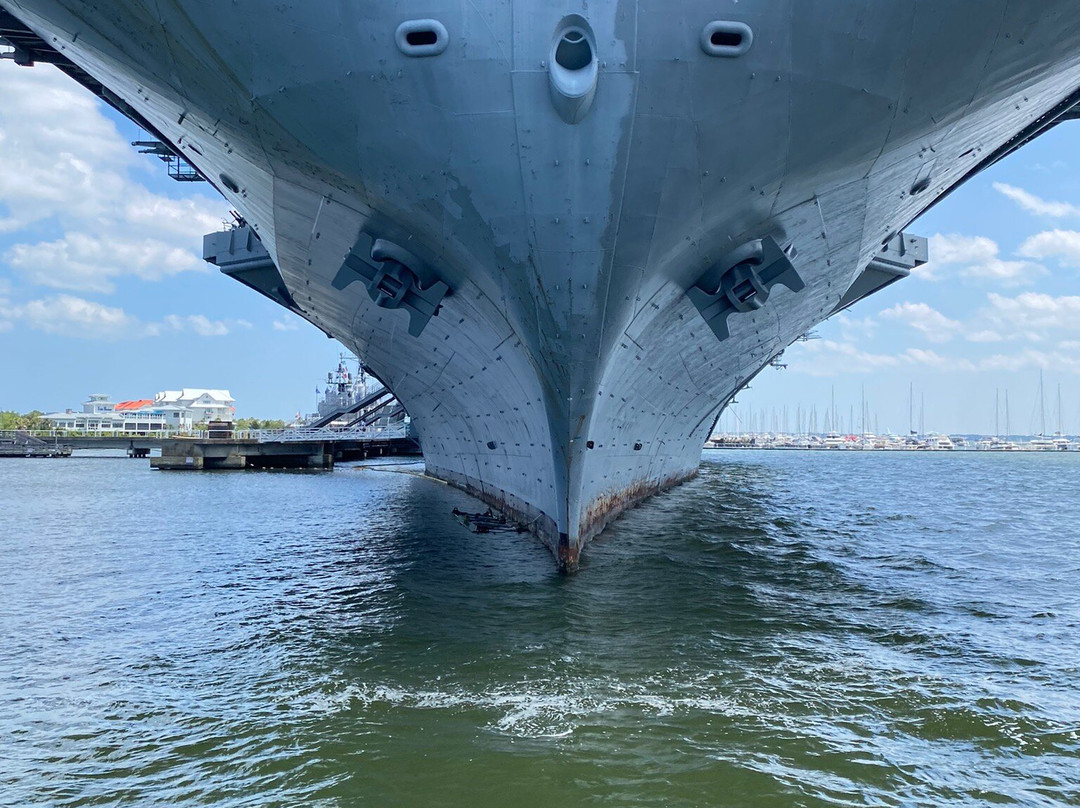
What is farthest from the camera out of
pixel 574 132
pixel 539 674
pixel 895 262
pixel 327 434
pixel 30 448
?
pixel 327 434

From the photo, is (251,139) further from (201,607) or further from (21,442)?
(21,442)

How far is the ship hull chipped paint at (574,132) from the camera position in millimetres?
7230

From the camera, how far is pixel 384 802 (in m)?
4.85

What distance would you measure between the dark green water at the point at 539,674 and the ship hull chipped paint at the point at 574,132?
2.56m

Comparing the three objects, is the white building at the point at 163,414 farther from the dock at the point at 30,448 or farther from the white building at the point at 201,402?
the dock at the point at 30,448

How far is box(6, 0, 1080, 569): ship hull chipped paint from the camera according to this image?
723cm

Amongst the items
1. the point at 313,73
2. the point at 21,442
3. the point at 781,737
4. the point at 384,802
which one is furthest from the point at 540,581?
the point at 21,442

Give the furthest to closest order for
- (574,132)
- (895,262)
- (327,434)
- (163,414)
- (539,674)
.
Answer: (163,414) → (327,434) → (895,262) → (574,132) → (539,674)

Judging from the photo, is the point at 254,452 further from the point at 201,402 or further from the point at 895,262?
the point at 201,402

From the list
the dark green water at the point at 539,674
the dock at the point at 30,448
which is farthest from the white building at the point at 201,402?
the dark green water at the point at 539,674

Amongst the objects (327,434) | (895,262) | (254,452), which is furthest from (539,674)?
(327,434)

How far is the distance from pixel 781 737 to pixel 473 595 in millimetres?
5370

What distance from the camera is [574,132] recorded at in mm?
7559

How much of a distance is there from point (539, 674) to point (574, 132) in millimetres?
5256
